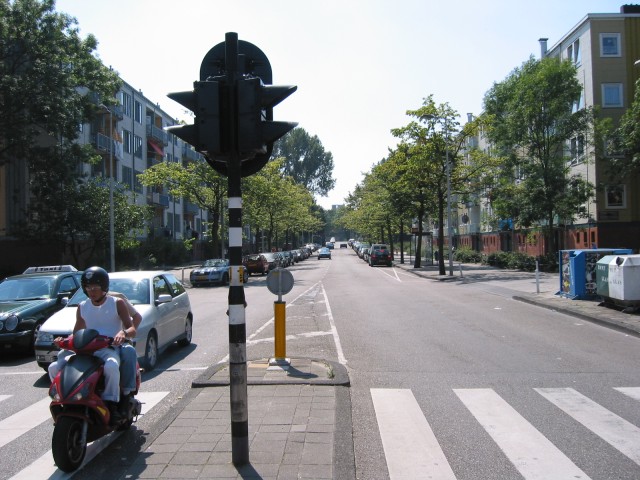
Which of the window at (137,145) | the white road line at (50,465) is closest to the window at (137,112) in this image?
the window at (137,145)

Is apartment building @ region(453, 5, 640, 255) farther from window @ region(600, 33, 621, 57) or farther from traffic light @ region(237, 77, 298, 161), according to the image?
traffic light @ region(237, 77, 298, 161)

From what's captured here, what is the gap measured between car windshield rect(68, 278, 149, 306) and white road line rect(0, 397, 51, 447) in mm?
2411

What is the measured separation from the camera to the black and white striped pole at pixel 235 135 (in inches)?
176

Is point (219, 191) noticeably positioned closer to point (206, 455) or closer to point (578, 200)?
point (578, 200)

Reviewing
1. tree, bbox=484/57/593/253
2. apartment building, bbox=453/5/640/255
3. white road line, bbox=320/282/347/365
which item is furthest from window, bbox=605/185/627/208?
white road line, bbox=320/282/347/365

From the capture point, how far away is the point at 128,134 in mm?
51688

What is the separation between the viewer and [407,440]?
5.37m

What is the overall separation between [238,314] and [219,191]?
112 ft

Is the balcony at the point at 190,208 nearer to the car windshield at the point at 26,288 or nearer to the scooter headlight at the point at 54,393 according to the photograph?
the car windshield at the point at 26,288

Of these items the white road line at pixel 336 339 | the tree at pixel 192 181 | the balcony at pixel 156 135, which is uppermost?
the balcony at pixel 156 135

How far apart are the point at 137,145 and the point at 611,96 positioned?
39439 millimetres

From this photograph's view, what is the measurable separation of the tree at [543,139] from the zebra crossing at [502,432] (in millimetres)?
28790

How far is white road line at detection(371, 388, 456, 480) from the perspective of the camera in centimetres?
462

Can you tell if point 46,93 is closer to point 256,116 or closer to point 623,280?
point 623,280
